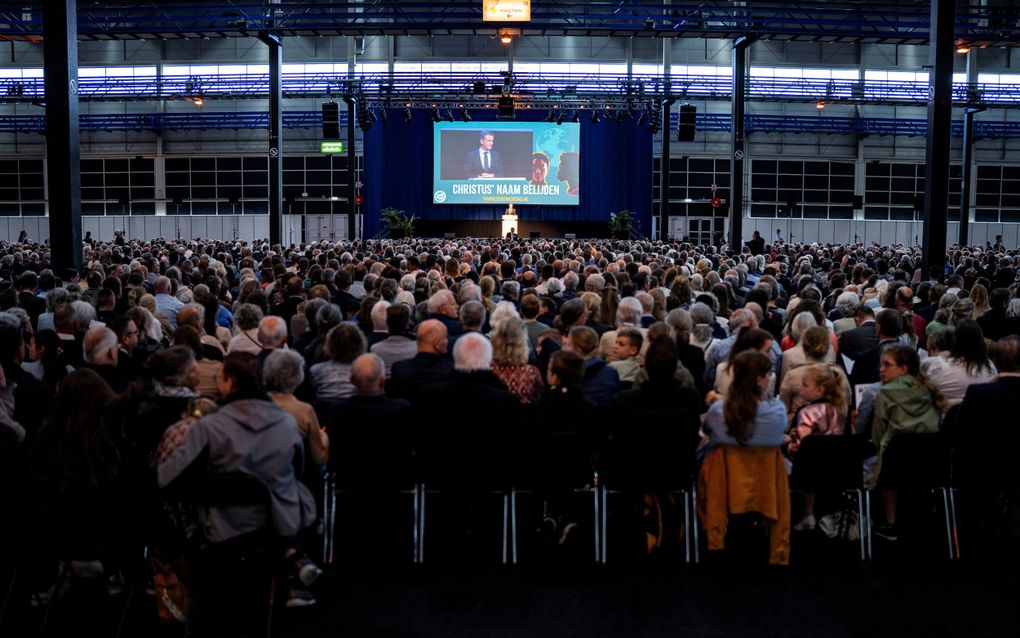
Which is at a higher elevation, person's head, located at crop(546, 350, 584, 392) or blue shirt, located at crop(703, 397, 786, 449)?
person's head, located at crop(546, 350, 584, 392)

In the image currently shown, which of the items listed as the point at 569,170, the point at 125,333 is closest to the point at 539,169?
the point at 569,170

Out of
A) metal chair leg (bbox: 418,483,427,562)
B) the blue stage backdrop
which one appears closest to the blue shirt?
metal chair leg (bbox: 418,483,427,562)

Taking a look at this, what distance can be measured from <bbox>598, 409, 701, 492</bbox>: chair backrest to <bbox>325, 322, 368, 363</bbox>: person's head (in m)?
1.88

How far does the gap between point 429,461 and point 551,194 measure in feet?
121

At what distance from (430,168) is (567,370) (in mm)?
38727

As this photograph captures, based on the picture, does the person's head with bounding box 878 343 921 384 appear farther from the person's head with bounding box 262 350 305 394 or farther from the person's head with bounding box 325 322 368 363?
the person's head with bounding box 262 350 305 394

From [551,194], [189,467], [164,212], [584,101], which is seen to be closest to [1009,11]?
[584,101]

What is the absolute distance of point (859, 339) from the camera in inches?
340

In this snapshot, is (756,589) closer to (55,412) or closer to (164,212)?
(55,412)

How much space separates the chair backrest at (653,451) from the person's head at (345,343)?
188 cm

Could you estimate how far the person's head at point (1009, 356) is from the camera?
5781 mm

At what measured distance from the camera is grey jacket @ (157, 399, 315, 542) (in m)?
4.49

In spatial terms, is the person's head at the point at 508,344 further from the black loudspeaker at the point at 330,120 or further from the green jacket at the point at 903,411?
the black loudspeaker at the point at 330,120

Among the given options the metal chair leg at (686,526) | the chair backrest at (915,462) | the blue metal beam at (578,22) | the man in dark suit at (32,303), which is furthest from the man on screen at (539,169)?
the chair backrest at (915,462)
